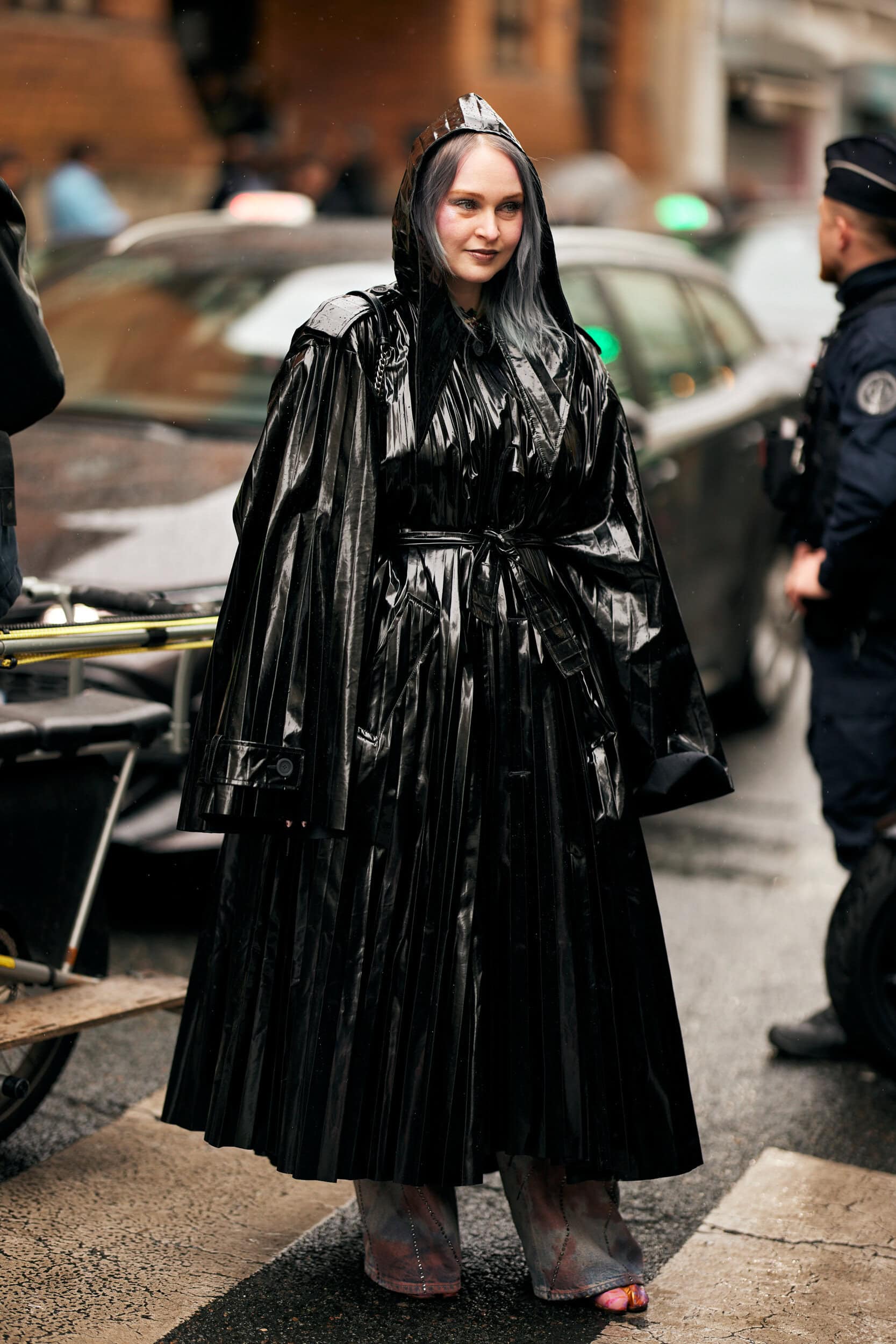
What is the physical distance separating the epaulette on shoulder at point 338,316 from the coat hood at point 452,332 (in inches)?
3.7

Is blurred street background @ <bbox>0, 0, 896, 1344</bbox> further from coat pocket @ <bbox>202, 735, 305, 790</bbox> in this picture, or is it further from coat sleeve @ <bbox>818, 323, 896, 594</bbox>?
coat sleeve @ <bbox>818, 323, 896, 594</bbox>

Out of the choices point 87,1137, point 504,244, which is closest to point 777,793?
point 87,1137

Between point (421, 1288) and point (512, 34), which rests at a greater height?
point (512, 34)

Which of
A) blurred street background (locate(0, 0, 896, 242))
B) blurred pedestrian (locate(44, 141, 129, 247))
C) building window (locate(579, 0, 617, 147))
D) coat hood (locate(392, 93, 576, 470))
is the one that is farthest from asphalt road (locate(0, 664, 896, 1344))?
building window (locate(579, 0, 617, 147))

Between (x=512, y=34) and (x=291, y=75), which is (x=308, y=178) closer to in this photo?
(x=291, y=75)

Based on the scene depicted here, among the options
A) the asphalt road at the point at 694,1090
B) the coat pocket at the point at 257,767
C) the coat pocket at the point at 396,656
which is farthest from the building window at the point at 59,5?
the coat pocket at the point at 257,767

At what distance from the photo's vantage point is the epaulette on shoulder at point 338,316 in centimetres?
302

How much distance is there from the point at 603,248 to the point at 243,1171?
14.1 feet

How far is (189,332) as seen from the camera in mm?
6367

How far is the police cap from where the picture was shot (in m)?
4.36

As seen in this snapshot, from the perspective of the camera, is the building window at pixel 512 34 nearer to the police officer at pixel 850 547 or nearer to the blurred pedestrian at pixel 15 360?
the police officer at pixel 850 547

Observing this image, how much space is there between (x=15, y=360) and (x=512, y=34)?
22.6 meters

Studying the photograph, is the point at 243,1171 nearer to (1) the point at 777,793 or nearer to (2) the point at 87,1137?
(2) the point at 87,1137

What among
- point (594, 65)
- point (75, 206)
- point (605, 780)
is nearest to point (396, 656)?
point (605, 780)
